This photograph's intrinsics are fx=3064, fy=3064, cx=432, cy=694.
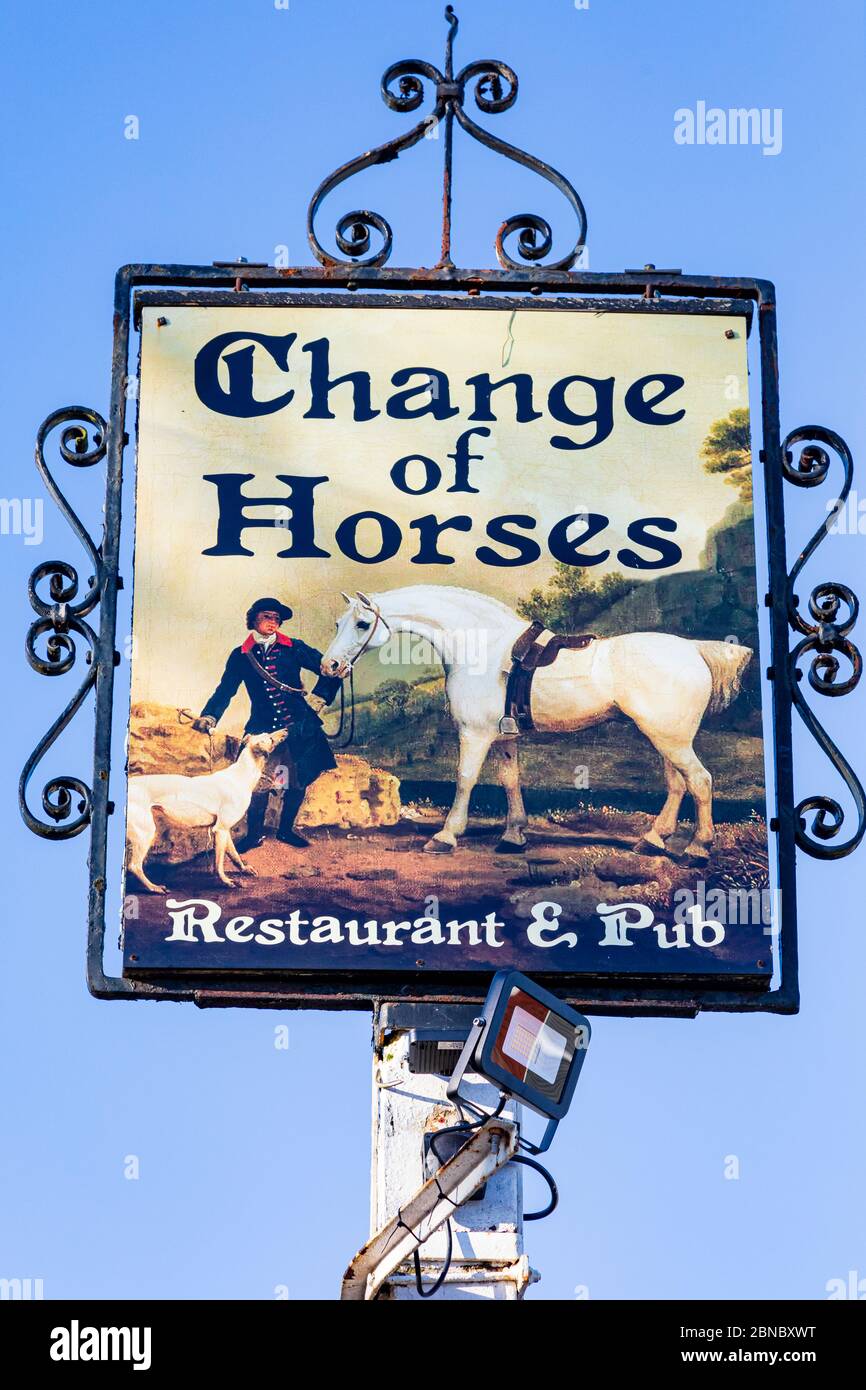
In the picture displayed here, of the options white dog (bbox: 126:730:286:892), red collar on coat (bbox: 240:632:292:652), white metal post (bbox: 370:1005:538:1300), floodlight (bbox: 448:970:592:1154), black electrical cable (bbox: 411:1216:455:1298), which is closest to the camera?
floodlight (bbox: 448:970:592:1154)

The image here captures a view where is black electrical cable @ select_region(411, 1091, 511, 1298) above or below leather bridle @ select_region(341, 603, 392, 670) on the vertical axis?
below

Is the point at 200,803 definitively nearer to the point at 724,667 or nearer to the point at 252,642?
the point at 252,642

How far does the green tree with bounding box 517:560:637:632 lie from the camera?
12.7 meters

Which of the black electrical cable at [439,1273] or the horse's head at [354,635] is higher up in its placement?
the horse's head at [354,635]

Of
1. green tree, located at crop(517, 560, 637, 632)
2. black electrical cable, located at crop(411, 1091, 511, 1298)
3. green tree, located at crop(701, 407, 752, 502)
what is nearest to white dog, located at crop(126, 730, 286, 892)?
green tree, located at crop(517, 560, 637, 632)

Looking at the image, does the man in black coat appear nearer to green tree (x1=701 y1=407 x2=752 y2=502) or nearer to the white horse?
the white horse

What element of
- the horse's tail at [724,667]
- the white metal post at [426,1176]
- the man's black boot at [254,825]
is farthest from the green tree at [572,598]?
the white metal post at [426,1176]

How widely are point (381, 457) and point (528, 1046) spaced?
10.1 ft

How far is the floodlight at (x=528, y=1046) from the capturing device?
1077 cm

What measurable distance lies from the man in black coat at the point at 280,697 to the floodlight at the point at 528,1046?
67.2 inches

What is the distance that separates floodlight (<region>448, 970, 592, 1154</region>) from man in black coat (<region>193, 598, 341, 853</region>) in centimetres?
171

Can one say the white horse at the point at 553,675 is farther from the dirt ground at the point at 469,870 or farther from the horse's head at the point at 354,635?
the dirt ground at the point at 469,870

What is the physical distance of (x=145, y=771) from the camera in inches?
487
